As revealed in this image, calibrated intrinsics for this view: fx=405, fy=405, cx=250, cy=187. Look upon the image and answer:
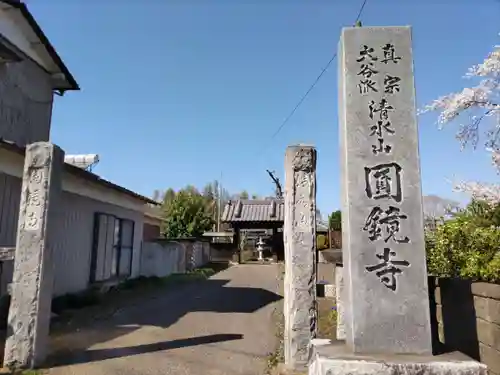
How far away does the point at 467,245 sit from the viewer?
6566 millimetres

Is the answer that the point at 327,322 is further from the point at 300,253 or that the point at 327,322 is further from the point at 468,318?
the point at 468,318

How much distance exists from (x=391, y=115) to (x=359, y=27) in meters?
1.12

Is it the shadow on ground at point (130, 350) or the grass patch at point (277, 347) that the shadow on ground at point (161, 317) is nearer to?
the shadow on ground at point (130, 350)

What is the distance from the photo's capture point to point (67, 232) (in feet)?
32.7

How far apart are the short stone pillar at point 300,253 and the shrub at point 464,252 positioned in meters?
2.43

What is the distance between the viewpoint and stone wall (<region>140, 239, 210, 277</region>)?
16656mm

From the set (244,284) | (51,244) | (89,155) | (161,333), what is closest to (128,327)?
(161,333)

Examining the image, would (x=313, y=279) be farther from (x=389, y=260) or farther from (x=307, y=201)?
(x=389, y=260)

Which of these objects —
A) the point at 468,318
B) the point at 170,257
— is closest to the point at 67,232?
the point at 468,318

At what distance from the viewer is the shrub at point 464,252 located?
19.9ft

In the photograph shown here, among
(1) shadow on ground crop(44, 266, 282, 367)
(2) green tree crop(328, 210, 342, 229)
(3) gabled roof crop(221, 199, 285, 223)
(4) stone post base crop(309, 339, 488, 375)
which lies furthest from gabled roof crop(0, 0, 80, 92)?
(2) green tree crop(328, 210, 342, 229)

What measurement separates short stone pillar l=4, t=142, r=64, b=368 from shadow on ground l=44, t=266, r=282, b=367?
48cm

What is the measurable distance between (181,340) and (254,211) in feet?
72.3

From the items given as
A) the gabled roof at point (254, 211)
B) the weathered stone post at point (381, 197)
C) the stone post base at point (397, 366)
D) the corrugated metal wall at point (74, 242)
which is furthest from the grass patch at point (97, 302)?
the gabled roof at point (254, 211)
